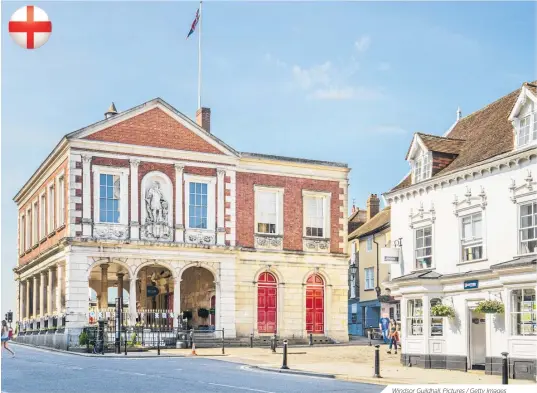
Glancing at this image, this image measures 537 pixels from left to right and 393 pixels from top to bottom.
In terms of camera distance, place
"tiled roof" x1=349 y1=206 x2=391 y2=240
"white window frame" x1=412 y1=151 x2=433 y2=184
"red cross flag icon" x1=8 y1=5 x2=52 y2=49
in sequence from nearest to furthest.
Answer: "red cross flag icon" x1=8 y1=5 x2=52 y2=49
"white window frame" x1=412 y1=151 x2=433 y2=184
"tiled roof" x1=349 y1=206 x2=391 y2=240

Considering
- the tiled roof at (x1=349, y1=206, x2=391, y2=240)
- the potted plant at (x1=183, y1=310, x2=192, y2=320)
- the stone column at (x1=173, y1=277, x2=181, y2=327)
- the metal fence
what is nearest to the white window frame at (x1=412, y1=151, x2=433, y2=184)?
the metal fence

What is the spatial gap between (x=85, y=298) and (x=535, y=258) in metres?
24.4

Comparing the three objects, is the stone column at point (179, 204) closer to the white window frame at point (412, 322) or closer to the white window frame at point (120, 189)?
the white window frame at point (120, 189)

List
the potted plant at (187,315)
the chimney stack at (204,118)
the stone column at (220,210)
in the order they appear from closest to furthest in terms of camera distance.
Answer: the stone column at (220,210), the potted plant at (187,315), the chimney stack at (204,118)

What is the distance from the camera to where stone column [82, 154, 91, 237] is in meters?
41.7

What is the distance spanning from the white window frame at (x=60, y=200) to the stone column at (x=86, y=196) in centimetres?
149

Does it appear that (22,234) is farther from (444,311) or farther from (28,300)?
(444,311)

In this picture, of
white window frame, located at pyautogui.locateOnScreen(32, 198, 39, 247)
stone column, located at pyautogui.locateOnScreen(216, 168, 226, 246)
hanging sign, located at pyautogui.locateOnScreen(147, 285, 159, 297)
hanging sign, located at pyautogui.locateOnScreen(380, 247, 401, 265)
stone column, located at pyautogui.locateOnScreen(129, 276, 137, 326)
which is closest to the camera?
hanging sign, located at pyautogui.locateOnScreen(380, 247, 401, 265)

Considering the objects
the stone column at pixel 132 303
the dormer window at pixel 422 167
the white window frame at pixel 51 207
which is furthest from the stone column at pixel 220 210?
the dormer window at pixel 422 167

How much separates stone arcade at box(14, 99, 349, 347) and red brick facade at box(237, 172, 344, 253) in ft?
0.20

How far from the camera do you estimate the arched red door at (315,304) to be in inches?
1861

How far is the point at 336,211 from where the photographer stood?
4841 cm

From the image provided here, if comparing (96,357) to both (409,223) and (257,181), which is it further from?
(257,181)

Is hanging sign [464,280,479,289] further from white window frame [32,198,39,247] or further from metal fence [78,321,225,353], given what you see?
white window frame [32,198,39,247]
